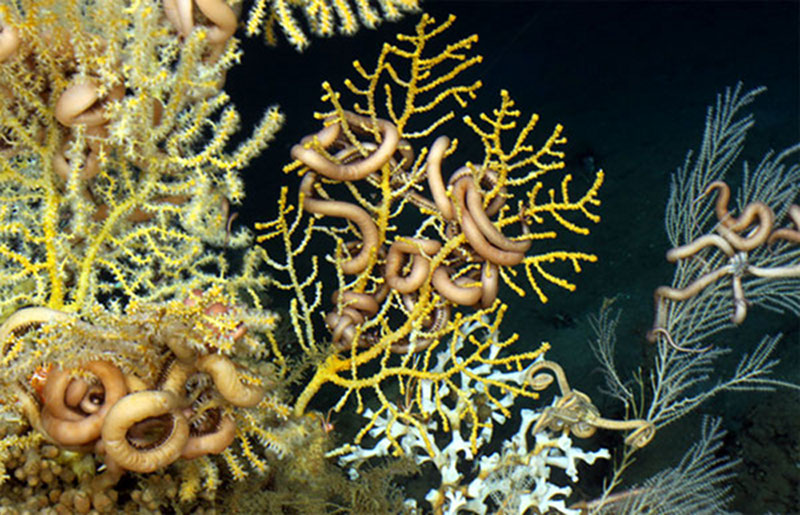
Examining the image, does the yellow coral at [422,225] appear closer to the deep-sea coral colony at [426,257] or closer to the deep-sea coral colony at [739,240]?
the deep-sea coral colony at [426,257]

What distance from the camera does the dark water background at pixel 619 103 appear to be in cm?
412

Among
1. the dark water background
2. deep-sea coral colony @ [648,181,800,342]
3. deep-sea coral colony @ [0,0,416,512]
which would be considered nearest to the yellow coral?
deep-sea coral colony @ [0,0,416,512]

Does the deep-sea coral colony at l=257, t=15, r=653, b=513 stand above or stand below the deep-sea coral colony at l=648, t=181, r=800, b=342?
above

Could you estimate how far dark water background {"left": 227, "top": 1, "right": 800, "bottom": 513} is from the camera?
13.5ft

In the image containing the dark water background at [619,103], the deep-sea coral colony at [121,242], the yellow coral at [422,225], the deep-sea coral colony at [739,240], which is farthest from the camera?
the dark water background at [619,103]

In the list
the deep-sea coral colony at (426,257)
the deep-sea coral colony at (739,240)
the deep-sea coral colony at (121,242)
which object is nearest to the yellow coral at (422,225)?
the deep-sea coral colony at (426,257)

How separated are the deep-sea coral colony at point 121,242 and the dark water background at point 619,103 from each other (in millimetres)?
1635

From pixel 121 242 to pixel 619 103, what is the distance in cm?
449

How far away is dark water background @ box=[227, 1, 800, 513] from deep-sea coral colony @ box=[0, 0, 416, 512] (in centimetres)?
163

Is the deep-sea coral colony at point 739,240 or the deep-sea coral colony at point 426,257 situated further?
the deep-sea coral colony at point 739,240

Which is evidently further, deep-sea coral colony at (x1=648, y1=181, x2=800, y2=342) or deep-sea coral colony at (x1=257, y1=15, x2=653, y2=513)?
deep-sea coral colony at (x1=648, y1=181, x2=800, y2=342)

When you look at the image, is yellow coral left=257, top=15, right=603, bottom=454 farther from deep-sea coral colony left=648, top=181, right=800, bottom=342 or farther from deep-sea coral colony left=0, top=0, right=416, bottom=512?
deep-sea coral colony left=648, top=181, right=800, bottom=342

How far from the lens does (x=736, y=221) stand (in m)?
2.71

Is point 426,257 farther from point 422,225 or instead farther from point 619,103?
point 619,103
